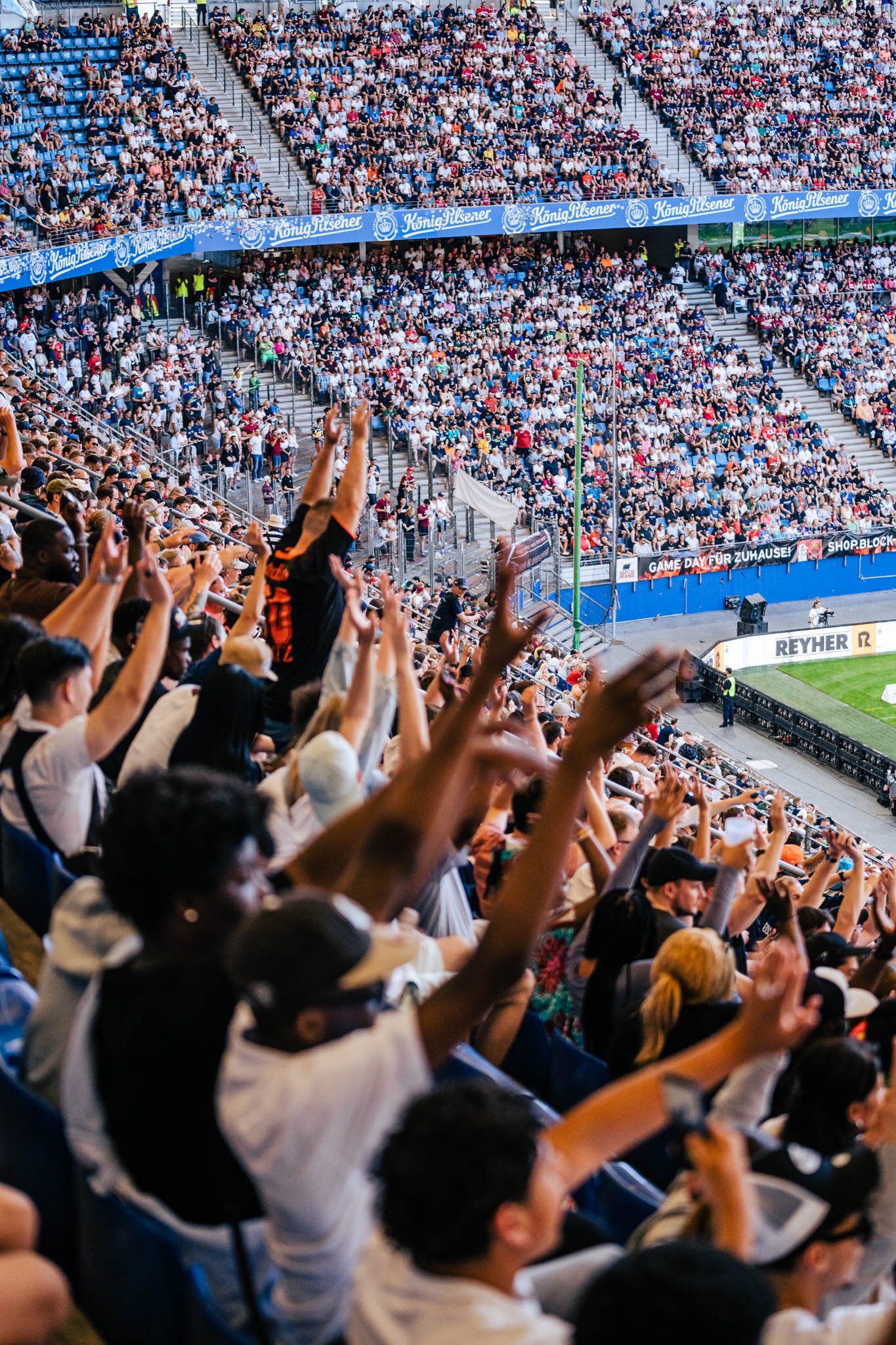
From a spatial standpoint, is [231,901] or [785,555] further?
[785,555]

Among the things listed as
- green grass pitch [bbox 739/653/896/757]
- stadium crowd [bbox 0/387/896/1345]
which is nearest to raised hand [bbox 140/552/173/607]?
stadium crowd [bbox 0/387/896/1345]

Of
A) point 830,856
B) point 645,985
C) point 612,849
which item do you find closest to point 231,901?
point 645,985

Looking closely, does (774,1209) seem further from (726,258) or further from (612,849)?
(726,258)

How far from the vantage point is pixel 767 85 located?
128ft

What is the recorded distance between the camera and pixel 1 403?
11820 millimetres

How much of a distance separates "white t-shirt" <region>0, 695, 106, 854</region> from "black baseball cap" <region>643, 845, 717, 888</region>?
1.88 meters

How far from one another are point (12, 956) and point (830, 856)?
4.22m

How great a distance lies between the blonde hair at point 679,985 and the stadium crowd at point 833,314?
32.0 m

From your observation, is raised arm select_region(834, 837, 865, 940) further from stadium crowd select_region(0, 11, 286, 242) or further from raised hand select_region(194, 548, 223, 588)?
stadium crowd select_region(0, 11, 286, 242)

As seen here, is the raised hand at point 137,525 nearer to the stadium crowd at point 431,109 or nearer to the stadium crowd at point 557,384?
the stadium crowd at point 557,384

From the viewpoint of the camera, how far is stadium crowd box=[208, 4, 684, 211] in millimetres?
32375

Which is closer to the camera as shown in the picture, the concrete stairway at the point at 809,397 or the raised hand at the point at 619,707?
the raised hand at the point at 619,707

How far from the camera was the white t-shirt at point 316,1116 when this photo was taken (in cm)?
216

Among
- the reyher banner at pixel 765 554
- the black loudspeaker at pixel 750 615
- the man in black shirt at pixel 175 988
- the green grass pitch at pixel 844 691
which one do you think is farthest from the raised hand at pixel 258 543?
the reyher banner at pixel 765 554
